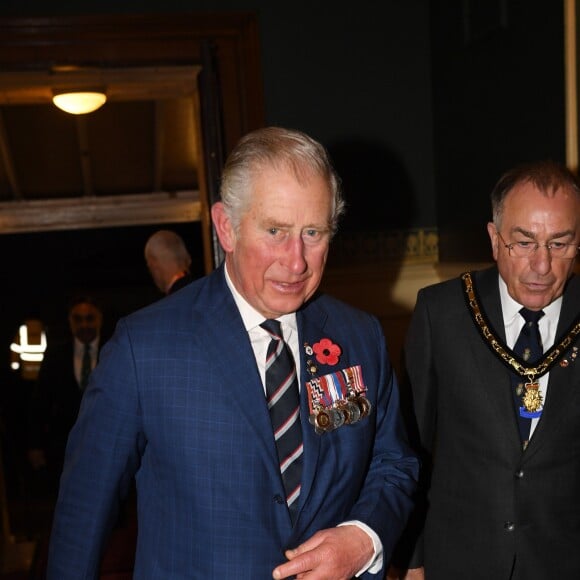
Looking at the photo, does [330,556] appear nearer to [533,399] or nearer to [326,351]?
[326,351]

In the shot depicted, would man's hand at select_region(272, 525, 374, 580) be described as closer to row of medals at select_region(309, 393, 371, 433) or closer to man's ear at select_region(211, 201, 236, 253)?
row of medals at select_region(309, 393, 371, 433)

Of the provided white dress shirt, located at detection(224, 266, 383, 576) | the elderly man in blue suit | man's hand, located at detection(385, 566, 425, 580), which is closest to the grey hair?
the elderly man in blue suit

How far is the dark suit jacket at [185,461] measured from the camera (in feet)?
4.75

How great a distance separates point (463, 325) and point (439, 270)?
2507 millimetres

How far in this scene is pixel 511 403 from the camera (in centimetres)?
210

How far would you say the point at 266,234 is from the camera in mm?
1454

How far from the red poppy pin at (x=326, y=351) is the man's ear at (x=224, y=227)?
0.27m

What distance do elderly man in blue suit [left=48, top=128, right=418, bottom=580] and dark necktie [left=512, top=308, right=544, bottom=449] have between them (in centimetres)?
69

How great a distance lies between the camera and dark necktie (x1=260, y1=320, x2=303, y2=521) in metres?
1.50

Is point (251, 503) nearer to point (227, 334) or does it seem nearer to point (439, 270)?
point (227, 334)

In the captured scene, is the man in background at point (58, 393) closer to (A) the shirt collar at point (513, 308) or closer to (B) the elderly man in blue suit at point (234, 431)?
(A) the shirt collar at point (513, 308)

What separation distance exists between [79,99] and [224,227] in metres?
3.51

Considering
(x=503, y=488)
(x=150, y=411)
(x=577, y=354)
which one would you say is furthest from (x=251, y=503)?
(x=577, y=354)

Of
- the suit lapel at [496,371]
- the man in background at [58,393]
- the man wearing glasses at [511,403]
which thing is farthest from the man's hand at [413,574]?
the man in background at [58,393]
